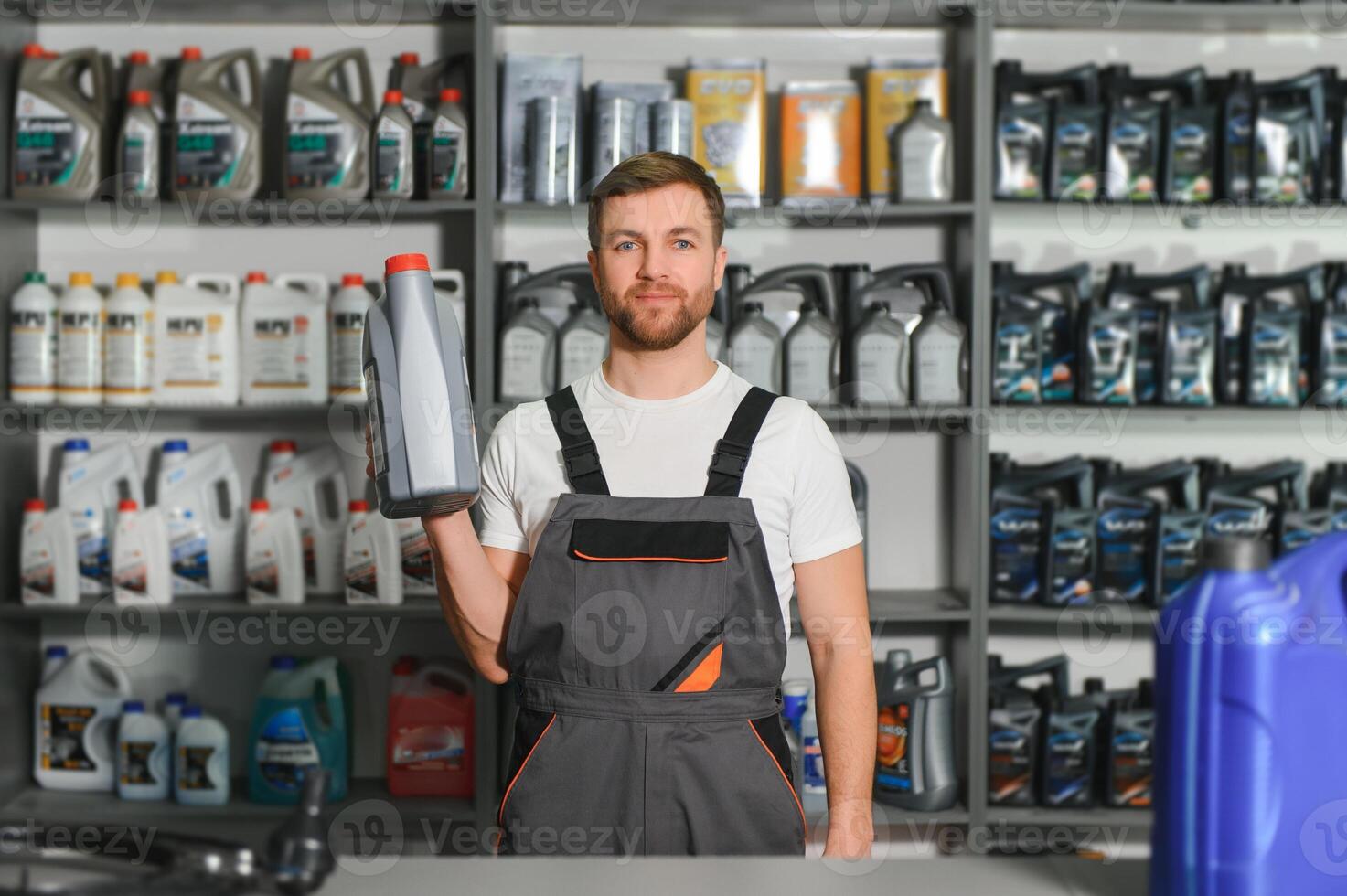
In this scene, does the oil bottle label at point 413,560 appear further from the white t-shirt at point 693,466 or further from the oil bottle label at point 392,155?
the white t-shirt at point 693,466

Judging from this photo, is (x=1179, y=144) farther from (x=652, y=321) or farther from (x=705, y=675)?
(x=705, y=675)

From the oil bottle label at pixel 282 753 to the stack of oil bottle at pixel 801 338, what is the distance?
2.89 feet

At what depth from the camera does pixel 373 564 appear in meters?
2.64

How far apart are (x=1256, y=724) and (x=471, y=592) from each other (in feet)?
3.20

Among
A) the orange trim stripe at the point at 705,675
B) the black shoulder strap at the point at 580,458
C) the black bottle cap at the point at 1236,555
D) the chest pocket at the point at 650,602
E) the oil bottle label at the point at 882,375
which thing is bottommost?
the orange trim stripe at the point at 705,675

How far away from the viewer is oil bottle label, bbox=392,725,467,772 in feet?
8.83

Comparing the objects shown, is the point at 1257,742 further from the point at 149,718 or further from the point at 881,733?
the point at 149,718

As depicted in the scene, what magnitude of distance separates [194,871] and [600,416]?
98cm

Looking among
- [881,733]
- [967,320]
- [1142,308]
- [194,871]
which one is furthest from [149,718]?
[1142,308]

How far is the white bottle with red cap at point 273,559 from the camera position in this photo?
8.65 feet

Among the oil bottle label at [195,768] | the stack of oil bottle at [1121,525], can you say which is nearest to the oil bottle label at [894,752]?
the stack of oil bottle at [1121,525]

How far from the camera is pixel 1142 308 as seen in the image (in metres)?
2.70

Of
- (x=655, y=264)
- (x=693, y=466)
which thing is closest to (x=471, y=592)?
(x=693, y=466)

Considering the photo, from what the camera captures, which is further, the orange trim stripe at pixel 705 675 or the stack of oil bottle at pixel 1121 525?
the stack of oil bottle at pixel 1121 525
